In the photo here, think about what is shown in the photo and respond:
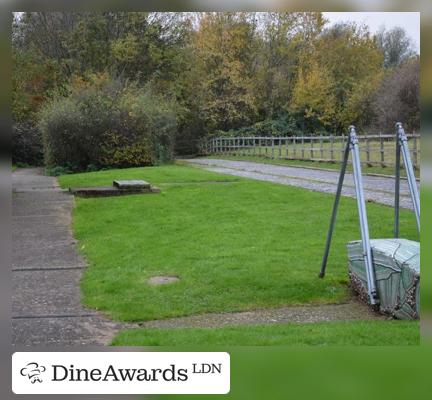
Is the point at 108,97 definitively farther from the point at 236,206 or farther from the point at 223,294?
the point at 223,294

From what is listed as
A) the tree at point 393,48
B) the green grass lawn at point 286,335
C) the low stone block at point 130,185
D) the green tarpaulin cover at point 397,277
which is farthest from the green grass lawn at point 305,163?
the green grass lawn at point 286,335

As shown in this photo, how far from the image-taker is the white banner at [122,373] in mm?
2713

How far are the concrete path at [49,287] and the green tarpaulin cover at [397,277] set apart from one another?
2033 mm

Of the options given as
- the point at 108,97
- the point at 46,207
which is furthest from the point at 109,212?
the point at 108,97

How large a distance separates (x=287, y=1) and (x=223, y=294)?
123 inches

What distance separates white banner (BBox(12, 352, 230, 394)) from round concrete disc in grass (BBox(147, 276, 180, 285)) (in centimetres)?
352

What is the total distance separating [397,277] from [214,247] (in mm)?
3371

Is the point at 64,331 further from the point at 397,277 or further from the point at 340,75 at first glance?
the point at 340,75

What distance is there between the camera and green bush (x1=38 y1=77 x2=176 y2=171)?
21359mm

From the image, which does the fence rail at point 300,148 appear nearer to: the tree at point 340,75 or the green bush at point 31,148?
the tree at point 340,75

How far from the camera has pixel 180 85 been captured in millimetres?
16984

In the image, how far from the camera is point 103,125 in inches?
870

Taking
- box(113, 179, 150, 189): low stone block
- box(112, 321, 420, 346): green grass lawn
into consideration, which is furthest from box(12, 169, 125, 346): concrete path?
box(113, 179, 150, 189): low stone block

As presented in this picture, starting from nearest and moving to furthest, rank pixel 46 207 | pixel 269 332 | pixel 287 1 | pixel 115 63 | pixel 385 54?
1. pixel 287 1
2. pixel 269 332
3. pixel 385 54
4. pixel 46 207
5. pixel 115 63
